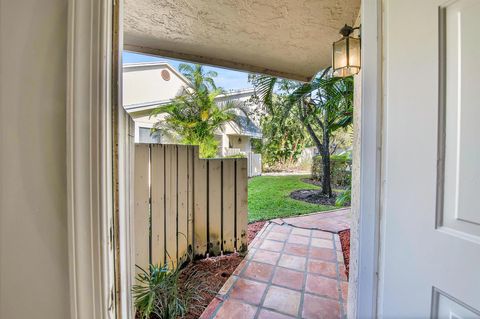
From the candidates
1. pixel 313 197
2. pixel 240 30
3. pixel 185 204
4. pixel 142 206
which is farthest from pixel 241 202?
pixel 313 197

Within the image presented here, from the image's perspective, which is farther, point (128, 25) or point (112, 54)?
point (128, 25)

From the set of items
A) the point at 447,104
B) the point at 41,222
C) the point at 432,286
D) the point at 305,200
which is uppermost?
the point at 447,104

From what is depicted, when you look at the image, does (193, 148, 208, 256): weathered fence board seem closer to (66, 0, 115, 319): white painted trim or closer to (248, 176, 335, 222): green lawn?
(248, 176, 335, 222): green lawn

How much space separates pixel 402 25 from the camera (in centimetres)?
74

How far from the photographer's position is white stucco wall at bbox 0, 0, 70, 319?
0.67m

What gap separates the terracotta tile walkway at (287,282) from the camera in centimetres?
171

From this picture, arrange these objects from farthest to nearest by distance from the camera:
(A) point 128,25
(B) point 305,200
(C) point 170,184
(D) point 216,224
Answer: (B) point 305,200
(D) point 216,224
(C) point 170,184
(A) point 128,25

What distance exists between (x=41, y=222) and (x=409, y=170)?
118 cm

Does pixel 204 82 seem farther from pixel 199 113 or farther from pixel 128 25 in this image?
pixel 128 25

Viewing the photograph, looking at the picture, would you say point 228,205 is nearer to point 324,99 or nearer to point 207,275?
point 207,275

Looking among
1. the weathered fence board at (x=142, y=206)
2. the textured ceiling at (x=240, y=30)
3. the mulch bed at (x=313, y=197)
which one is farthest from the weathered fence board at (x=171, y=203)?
the mulch bed at (x=313, y=197)

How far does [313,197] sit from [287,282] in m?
4.19

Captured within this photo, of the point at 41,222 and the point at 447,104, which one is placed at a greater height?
the point at 447,104

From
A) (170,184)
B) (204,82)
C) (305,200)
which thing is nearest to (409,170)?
(170,184)
